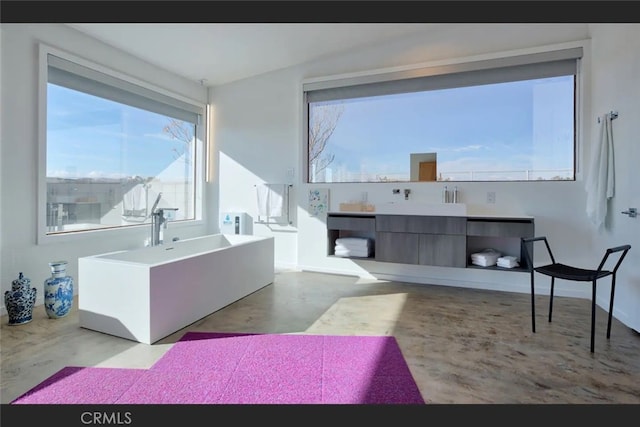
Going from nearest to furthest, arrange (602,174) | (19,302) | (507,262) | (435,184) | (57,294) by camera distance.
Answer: (19,302) → (57,294) → (602,174) → (507,262) → (435,184)

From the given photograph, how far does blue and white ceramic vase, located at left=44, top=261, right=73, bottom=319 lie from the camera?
111 inches

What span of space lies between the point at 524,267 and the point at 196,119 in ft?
15.4

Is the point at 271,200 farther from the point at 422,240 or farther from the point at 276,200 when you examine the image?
the point at 422,240

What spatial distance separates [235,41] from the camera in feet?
13.0

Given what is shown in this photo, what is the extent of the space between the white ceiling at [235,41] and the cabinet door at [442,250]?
241 centimetres

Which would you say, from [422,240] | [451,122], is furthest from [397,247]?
[451,122]

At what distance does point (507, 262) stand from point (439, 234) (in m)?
0.70

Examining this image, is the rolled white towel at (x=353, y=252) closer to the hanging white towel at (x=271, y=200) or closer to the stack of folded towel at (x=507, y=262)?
the hanging white towel at (x=271, y=200)

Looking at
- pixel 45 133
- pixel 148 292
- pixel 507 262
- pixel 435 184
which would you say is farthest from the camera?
pixel 435 184

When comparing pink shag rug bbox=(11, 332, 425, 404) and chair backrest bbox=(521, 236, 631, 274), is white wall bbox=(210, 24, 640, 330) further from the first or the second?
pink shag rug bbox=(11, 332, 425, 404)

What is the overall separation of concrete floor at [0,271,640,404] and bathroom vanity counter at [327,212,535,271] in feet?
1.31

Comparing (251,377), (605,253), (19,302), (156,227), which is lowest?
(251,377)

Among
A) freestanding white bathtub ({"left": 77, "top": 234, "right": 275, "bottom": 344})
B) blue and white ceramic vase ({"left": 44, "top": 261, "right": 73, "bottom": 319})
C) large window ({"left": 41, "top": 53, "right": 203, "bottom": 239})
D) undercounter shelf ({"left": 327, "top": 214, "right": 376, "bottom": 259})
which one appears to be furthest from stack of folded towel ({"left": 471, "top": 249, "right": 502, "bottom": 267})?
blue and white ceramic vase ({"left": 44, "top": 261, "right": 73, "bottom": 319})
